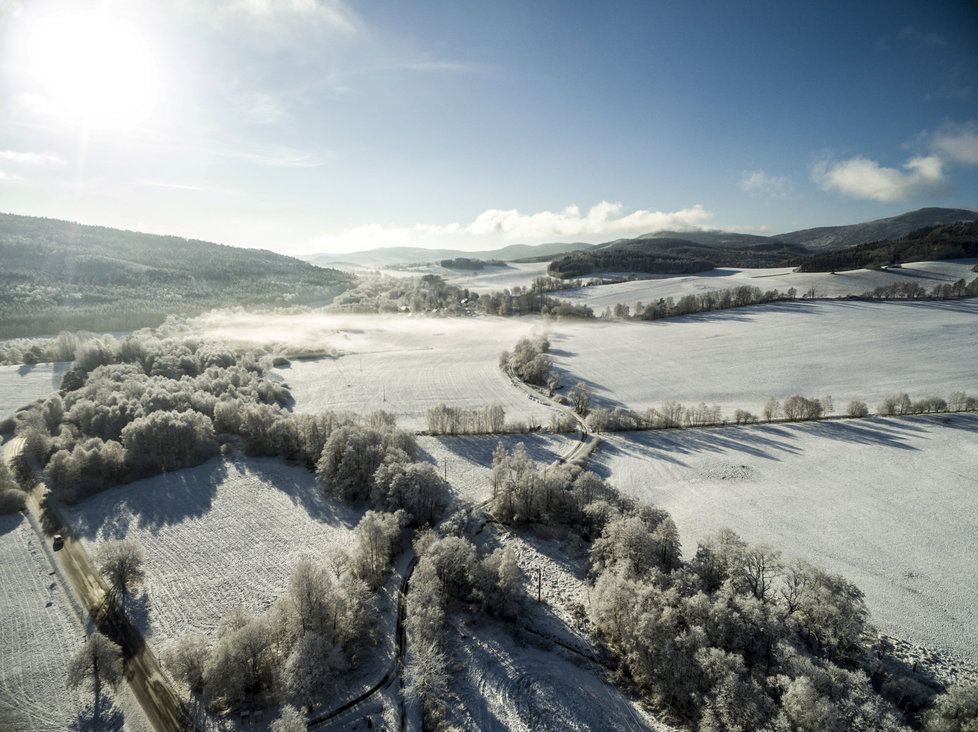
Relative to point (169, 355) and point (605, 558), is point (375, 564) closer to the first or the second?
point (605, 558)

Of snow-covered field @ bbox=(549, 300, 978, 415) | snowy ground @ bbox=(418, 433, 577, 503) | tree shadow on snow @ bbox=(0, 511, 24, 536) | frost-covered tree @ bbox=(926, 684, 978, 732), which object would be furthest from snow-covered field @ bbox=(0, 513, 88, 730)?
snow-covered field @ bbox=(549, 300, 978, 415)

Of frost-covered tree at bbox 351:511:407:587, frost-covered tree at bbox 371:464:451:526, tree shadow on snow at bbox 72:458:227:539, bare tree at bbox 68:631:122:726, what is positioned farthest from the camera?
frost-covered tree at bbox 371:464:451:526

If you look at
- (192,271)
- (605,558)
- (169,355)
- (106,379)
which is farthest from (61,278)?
(605,558)

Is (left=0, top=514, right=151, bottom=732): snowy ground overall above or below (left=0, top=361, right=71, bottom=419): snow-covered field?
below

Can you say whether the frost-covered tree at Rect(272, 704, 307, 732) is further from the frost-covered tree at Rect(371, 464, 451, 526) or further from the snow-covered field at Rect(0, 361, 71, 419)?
the snow-covered field at Rect(0, 361, 71, 419)

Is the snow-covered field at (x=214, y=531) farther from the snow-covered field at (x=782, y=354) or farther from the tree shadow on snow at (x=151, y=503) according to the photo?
the snow-covered field at (x=782, y=354)

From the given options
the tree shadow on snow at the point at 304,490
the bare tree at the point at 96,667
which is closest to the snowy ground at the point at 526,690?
the tree shadow on snow at the point at 304,490

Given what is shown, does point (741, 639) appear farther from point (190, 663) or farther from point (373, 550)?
point (190, 663)

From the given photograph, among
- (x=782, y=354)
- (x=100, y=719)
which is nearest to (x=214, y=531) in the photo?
(x=100, y=719)
